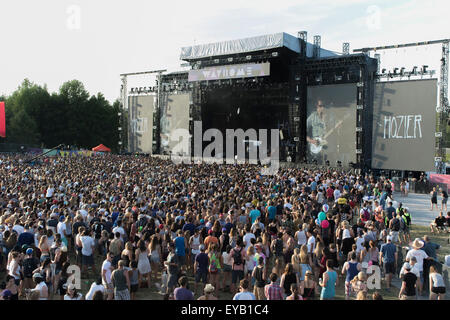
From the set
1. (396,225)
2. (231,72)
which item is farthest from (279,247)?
(231,72)

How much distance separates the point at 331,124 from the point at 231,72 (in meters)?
9.07

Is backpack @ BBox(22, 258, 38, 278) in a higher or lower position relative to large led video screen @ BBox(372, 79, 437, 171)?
lower

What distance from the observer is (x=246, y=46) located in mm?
29469

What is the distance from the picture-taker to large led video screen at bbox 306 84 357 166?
1032 inches

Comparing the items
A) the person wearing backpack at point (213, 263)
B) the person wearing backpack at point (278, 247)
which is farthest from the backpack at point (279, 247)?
the person wearing backpack at point (213, 263)

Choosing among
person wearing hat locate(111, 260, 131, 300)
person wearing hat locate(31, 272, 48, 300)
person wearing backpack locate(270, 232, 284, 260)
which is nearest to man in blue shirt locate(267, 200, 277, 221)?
person wearing backpack locate(270, 232, 284, 260)

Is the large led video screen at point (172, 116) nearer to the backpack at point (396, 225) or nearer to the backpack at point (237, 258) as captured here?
the backpack at point (396, 225)

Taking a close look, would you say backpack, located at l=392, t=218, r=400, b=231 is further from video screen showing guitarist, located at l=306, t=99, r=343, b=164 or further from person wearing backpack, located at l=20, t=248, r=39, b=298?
video screen showing guitarist, located at l=306, t=99, r=343, b=164

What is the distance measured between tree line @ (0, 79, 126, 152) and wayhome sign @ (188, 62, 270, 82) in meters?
30.8

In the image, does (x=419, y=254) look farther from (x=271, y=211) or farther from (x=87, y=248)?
(x=87, y=248)

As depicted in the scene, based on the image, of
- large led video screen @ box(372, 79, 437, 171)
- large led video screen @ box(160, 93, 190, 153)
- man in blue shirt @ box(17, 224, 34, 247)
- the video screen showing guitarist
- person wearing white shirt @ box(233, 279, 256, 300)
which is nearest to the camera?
person wearing white shirt @ box(233, 279, 256, 300)

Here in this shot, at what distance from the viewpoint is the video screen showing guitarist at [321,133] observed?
27.1m

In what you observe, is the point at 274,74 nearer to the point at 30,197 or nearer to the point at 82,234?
the point at 30,197

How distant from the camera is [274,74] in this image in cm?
2992
